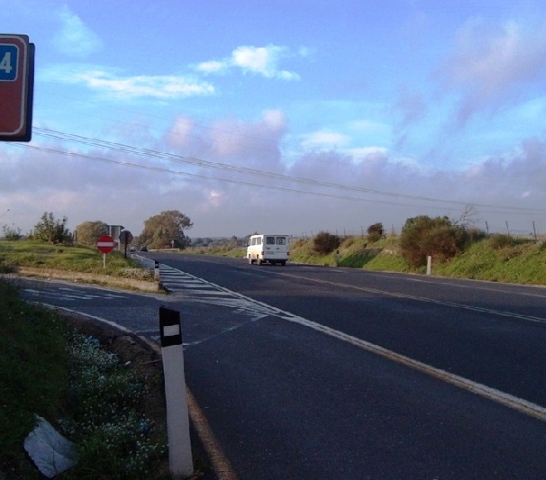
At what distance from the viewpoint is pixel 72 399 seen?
23.3 feet

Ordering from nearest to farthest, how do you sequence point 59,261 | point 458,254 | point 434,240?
1. point 59,261
2. point 458,254
3. point 434,240

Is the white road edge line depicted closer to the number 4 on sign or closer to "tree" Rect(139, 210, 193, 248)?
the number 4 on sign

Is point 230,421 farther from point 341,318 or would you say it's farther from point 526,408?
point 341,318

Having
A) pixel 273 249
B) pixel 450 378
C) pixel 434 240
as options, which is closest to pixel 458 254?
pixel 434 240

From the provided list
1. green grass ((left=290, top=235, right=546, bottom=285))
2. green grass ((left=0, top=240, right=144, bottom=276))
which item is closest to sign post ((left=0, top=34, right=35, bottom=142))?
green grass ((left=0, top=240, right=144, bottom=276))

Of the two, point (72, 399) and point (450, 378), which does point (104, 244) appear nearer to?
point (450, 378)

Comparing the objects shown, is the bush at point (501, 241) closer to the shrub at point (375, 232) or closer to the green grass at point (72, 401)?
the shrub at point (375, 232)

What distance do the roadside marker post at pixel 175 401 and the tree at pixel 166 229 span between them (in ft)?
411

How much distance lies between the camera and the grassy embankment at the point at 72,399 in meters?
5.23

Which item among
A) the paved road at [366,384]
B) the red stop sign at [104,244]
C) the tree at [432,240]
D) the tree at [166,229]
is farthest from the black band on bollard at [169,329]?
the tree at [166,229]

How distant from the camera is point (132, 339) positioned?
11.0 meters

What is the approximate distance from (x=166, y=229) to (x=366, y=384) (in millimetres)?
128882

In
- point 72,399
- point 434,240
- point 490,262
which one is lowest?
point 72,399

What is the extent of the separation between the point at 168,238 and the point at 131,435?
12735 centimetres
